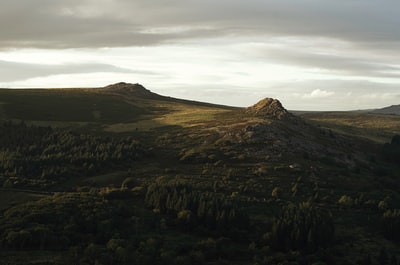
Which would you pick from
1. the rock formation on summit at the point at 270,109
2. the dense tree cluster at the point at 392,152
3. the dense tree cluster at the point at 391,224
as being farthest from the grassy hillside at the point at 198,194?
the rock formation on summit at the point at 270,109

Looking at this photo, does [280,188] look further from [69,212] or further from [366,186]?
[69,212]

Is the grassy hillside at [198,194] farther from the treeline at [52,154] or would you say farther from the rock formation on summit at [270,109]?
the rock formation on summit at [270,109]

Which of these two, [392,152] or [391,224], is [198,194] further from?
[392,152]

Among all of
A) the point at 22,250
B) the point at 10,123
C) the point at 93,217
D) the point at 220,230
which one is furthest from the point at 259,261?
the point at 10,123

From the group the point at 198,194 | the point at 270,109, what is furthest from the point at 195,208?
the point at 270,109

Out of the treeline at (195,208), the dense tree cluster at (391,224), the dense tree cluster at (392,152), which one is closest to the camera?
the treeline at (195,208)
